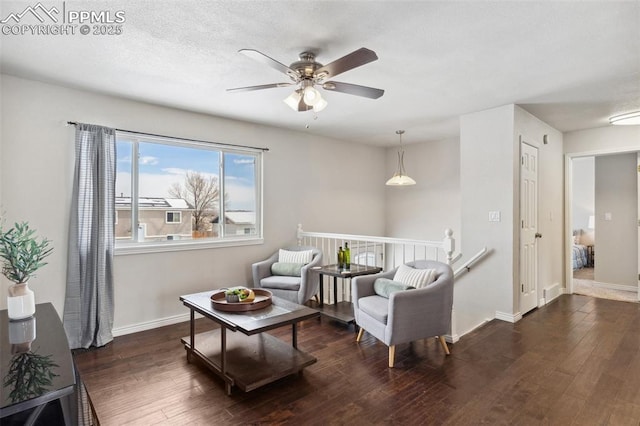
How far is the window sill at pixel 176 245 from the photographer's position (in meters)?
3.61

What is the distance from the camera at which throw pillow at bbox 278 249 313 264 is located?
4.44m

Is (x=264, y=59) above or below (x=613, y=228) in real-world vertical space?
above

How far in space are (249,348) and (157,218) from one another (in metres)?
2.02

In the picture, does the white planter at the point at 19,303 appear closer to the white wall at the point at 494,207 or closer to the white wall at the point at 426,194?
the white wall at the point at 494,207

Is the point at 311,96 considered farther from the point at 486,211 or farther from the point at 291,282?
the point at 486,211

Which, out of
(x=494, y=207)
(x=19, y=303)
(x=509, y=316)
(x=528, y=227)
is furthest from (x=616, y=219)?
(x=19, y=303)

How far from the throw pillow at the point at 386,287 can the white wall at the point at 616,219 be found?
187 inches

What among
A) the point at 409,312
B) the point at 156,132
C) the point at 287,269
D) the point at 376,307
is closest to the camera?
the point at 409,312

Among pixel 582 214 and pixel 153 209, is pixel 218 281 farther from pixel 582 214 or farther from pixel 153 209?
pixel 582 214

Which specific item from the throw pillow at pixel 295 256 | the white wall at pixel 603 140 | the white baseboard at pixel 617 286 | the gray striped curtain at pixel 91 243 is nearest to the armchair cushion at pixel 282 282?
the throw pillow at pixel 295 256

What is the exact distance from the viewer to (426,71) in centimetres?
294

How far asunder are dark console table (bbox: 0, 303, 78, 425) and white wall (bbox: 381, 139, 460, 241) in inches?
Answer: 221

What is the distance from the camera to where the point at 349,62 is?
213 cm

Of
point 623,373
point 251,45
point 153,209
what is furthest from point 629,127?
point 153,209
